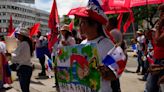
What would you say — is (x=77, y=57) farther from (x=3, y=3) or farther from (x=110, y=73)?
(x=3, y=3)

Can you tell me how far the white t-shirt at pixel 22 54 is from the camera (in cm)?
709

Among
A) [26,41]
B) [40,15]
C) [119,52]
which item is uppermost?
[119,52]

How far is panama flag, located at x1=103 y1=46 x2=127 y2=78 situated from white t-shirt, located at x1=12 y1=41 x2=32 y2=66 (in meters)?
4.01

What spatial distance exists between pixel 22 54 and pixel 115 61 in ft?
13.6

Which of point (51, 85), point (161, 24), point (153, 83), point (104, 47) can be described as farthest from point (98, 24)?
point (51, 85)

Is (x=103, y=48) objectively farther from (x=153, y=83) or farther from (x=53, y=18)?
(x=53, y=18)

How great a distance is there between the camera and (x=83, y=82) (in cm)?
326

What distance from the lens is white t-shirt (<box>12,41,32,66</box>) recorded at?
23.3 feet

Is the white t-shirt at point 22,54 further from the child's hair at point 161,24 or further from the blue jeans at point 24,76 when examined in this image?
the child's hair at point 161,24

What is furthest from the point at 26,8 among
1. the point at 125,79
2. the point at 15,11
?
the point at 125,79

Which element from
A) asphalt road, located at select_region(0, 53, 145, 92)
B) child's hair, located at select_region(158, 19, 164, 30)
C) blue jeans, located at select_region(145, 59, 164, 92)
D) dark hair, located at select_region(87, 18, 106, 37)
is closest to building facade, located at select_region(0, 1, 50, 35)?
asphalt road, located at select_region(0, 53, 145, 92)

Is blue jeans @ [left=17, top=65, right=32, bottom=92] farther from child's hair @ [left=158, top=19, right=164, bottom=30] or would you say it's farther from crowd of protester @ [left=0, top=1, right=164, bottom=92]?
child's hair @ [left=158, top=19, right=164, bottom=30]

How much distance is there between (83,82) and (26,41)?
159 inches

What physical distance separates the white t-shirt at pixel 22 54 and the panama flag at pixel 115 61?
13.1 feet
